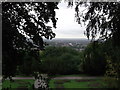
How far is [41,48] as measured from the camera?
7133 mm

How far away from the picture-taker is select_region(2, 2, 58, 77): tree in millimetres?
6422

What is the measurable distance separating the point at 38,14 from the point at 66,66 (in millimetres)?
25921

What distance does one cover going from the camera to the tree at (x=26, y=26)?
6.42 m

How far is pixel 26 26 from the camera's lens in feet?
23.1

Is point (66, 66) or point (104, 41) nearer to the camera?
point (104, 41)

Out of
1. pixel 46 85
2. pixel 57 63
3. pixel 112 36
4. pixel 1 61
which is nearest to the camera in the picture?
pixel 46 85

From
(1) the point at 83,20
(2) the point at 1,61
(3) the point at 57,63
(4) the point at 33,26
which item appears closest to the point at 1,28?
(2) the point at 1,61

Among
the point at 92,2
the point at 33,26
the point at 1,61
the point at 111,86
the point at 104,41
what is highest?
the point at 92,2

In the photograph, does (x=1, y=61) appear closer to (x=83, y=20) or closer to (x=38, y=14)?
(x=38, y=14)

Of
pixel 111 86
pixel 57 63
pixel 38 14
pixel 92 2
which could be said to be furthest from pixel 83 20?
pixel 57 63

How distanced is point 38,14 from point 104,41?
6.51ft

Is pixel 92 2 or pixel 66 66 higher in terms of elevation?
pixel 92 2

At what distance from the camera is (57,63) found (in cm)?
3138

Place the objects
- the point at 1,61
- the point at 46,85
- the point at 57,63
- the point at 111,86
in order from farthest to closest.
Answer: the point at 57,63 → the point at 111,86 → the point at 1,61 → the point at 46,85
